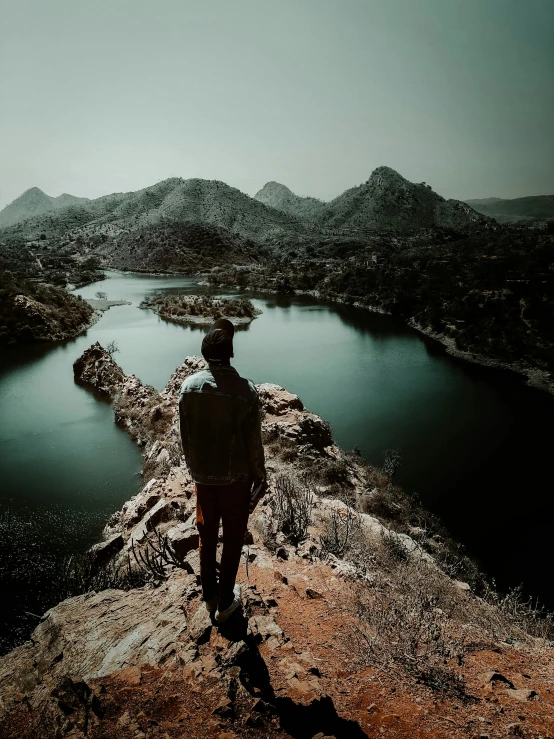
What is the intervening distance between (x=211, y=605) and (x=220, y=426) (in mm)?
1213

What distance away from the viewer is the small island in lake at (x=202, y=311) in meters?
34.3

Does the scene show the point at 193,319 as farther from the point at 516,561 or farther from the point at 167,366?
the point at 516,561

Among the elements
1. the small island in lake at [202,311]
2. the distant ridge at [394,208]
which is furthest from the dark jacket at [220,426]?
the distant ridge at [394,208]

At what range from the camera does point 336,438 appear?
1384cm

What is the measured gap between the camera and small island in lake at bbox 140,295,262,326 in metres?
34.3

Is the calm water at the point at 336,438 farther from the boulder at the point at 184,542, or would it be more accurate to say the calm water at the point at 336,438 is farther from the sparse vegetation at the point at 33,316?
the boulder at the point at 184,542

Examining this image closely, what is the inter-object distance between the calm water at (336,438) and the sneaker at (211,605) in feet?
9.85

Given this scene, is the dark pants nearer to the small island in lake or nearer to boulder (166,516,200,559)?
boulder (166,516,200,559)

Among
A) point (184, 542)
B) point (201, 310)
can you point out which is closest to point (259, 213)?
point (201, 310)

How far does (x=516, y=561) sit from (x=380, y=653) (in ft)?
30.0

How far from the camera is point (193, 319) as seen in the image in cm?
3412

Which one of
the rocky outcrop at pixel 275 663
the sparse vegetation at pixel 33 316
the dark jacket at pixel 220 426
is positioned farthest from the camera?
the sparse vegetation at pixel 33 316

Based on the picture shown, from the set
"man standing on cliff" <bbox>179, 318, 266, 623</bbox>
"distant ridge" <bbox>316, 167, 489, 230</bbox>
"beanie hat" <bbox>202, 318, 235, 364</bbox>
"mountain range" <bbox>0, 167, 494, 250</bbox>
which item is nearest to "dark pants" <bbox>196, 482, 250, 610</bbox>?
"man standing on cliff" <bbox>179, 318, 266, 623</bbox>

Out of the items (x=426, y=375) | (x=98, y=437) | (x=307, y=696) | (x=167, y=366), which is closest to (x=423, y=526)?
(x=307, y=696)
